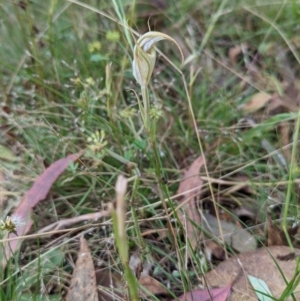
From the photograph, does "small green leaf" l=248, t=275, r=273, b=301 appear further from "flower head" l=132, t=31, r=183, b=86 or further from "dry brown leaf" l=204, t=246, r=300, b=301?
"flower head" l=132, t=31, r=183, b=86

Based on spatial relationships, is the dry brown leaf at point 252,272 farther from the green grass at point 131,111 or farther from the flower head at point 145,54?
the flower head at point 145,54

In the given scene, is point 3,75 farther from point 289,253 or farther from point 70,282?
point 289,253

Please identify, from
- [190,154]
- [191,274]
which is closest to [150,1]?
[190,154]

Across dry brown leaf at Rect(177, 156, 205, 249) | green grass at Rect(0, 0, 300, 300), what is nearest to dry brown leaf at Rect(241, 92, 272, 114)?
green grass at Rect(0, 0, 300, 300)

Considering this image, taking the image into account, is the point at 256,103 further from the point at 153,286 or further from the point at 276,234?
the point at 153,286

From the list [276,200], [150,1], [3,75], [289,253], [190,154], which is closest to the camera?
[289,253]
